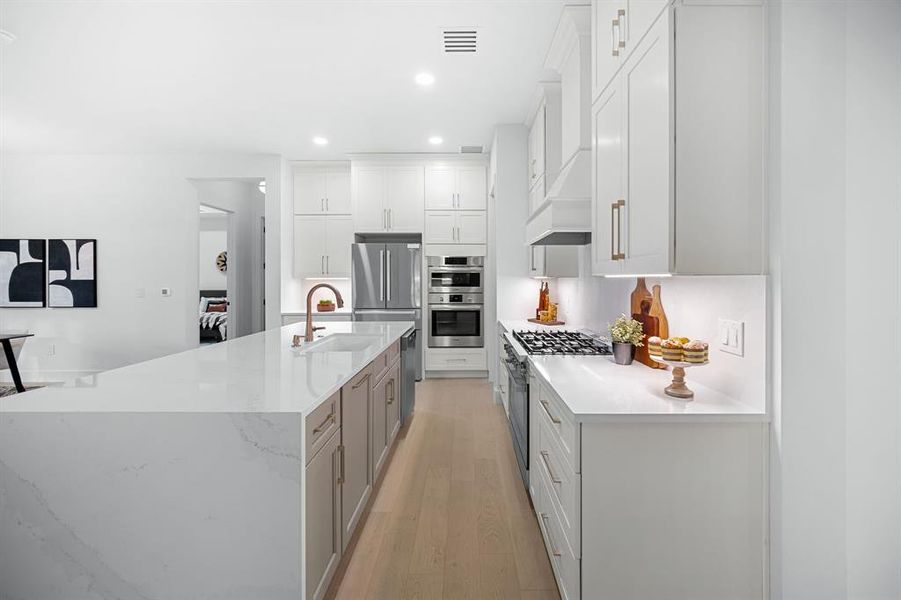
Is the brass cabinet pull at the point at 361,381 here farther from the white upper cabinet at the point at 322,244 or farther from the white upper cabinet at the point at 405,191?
the white upper cabinet at the point at 322,244

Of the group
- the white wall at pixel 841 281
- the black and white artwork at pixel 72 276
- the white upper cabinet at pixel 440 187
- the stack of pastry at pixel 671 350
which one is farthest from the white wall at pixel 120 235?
the white wall at pixel 841 281

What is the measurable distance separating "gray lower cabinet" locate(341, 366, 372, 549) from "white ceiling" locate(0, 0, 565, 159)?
2.19m

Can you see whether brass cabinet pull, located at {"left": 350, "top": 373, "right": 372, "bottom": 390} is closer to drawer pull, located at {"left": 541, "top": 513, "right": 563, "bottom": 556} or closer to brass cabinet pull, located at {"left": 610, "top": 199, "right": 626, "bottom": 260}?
drawer pull, located at {"left": 541, "top": 513, "right": 563, "bottom": 556}

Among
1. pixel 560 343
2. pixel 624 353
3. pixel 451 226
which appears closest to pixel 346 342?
pixel 560 343

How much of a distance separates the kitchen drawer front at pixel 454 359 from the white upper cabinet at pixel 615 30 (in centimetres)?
390

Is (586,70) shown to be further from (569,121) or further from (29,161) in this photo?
(29,161)

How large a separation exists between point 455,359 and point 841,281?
4543 mm

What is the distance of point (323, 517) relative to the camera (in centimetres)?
162

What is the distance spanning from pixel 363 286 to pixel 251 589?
174 inches

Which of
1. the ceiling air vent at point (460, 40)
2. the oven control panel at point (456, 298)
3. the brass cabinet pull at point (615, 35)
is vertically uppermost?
the ceiling air vent at point (460, 40)

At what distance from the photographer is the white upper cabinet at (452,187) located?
18.8 feet

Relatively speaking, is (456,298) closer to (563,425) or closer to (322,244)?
(322,244)

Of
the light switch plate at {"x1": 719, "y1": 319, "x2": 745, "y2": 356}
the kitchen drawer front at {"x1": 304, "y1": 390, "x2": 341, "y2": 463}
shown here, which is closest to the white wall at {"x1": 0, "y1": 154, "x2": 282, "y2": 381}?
the kitchen drawer front at {"x1": 304, "y1": 390, "x2": 341, "y2": 463}

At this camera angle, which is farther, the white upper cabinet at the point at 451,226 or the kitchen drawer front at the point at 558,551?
the white upper cabinet at the point at 451,226
